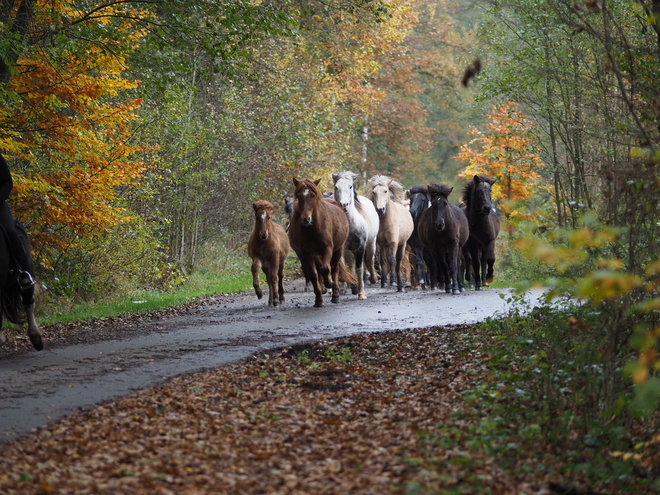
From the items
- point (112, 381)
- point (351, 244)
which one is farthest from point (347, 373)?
point (351, 244)

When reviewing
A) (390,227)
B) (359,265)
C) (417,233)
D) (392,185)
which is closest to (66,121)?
(359,265)

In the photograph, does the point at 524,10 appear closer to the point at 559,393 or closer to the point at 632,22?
the point at 632,22

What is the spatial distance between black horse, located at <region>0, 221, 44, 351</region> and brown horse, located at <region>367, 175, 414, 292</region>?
12.1 metres

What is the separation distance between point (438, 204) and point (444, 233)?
670 millimetres

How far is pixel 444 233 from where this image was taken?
20.6 meters

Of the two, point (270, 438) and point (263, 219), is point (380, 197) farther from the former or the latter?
point (270, 438)

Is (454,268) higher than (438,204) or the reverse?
the reverse

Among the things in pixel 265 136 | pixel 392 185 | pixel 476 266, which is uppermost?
pixel 265 136

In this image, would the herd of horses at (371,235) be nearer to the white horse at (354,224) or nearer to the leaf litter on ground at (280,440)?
the white horse at (354,224)

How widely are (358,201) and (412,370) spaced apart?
11.5 m

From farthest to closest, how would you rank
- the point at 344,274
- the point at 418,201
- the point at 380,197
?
the point at 418,201
the point at 380,197
the point at 344,274

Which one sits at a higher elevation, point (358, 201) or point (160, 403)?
point (358, 201)

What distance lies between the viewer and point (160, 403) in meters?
7.97

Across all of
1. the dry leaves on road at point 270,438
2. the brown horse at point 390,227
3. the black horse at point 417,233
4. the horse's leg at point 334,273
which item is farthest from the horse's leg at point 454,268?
the dry leaves on road at point 270,438
